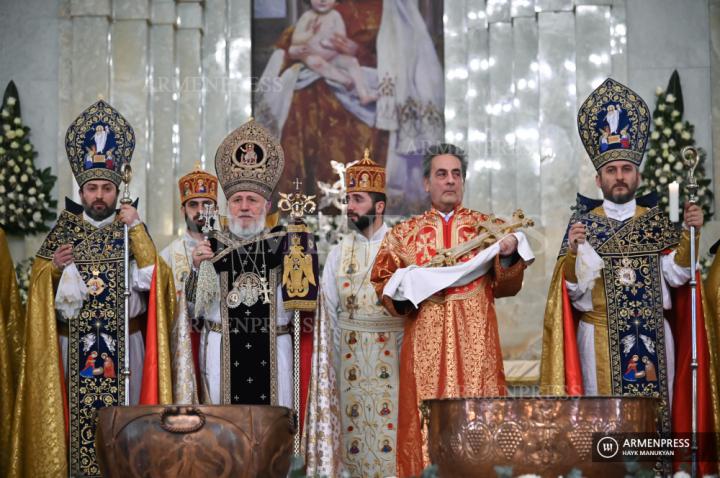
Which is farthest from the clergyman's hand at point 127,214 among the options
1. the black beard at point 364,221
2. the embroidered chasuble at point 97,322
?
the black beard at point 364,221

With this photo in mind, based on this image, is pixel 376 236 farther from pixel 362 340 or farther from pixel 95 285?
pixel 95 285

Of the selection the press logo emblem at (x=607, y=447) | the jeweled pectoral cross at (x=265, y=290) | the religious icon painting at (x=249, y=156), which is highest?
the religious icon painting at (x=249, y=156)

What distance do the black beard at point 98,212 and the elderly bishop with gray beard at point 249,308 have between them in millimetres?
814

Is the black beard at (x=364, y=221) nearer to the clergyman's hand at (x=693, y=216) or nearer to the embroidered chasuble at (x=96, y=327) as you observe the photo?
the embroidered chasuble at (x=96, y=327)

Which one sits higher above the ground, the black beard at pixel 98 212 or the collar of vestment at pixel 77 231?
the black beard at pixel 98 212

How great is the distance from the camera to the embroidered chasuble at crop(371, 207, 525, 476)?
762 centimetres

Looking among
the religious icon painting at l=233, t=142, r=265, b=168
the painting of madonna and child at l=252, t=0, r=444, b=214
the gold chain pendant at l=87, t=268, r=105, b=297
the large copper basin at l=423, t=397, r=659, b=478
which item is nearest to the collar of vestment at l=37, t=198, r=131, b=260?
the gold chain pendant at l=87, t=268, r=105, b=297

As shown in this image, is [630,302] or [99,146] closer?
→ [630,302]

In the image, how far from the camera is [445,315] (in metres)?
7.75

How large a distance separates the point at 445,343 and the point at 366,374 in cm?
112

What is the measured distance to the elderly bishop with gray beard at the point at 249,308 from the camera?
26.8 feet

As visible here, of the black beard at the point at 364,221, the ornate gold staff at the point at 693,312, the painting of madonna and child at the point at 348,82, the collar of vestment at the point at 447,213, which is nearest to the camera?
the ornate gold staff at the point at 693,312

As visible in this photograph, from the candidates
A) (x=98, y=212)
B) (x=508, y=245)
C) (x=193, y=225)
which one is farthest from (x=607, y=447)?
(x=193, y=225)

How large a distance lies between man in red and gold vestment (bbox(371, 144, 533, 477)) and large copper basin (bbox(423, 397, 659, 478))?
6.88 ft
